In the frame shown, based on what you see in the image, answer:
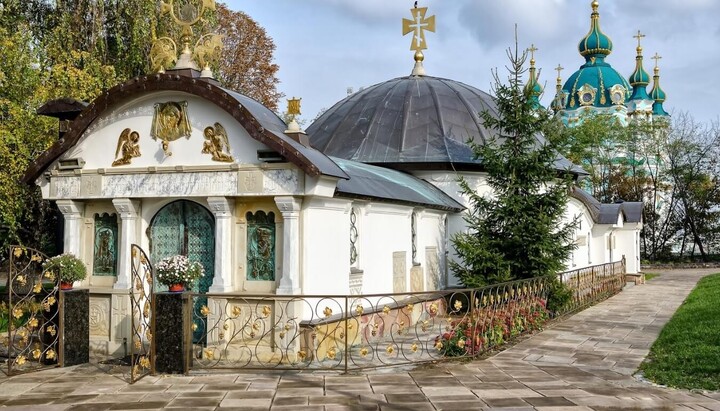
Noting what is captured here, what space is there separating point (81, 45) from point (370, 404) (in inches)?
622

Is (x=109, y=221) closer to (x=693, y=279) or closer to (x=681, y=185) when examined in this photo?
(x=693, y=279)

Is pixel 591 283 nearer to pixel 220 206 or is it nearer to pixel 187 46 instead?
pixel 220 206

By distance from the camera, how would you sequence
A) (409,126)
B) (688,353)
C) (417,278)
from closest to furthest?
1. (688,353)
2. (417,278)
3. (409,126)

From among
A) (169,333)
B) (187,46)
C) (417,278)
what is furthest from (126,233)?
(417,278)

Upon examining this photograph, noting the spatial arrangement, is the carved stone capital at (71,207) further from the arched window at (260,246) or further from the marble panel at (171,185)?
the arched window at (260,246)

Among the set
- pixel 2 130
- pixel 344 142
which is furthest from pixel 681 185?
pixel 2 130

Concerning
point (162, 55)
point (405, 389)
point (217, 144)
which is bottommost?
point (405, 389)

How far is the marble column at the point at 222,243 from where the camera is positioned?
35.3 ft

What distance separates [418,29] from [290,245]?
12117 millimetres

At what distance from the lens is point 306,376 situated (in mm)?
8750

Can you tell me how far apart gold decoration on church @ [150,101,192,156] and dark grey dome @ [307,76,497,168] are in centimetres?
695

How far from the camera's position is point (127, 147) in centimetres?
1142

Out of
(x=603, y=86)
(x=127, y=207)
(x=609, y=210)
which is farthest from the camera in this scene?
(x=603, y=86)

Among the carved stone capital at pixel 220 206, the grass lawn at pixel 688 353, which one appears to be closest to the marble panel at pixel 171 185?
the carved stone capital at pixel 220 206
